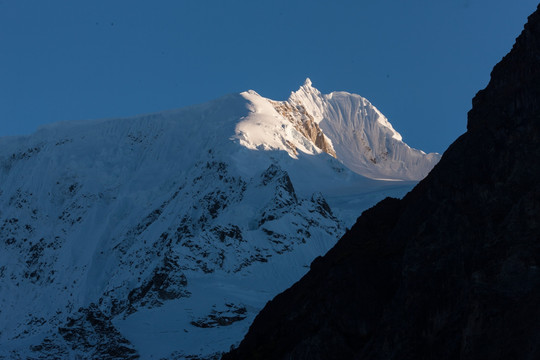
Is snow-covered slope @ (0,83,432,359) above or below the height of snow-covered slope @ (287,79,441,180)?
below

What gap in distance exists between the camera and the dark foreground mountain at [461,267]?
21984 mm

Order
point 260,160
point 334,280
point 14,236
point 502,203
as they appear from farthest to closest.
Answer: point 14,236, point 260,160, point 334,280, point 502,203

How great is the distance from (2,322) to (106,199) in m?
28.5

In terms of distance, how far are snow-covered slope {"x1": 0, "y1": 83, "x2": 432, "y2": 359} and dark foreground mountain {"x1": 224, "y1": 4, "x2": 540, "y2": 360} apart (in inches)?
975

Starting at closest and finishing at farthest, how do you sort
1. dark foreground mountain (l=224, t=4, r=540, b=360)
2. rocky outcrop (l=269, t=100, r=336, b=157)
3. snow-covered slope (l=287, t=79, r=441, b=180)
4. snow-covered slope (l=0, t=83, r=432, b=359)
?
dark foreground mountain (l=224, t=4, r=540, b=360)
snow-covered slope (l=0, t=83, r=432, b=359)
rocky outcrop (l=269, t=100, r=336, b=157)
snow-covered slope (l=287, t=79, r=441, b=180)

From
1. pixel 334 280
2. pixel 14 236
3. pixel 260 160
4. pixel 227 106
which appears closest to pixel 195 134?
pixel 227 106

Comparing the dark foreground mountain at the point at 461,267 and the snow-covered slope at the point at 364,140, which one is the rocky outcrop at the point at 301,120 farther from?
the dark foreground mountain at the point at 461,267

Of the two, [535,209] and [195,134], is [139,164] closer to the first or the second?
[195,134]

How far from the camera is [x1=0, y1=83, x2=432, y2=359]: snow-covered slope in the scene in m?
61.7

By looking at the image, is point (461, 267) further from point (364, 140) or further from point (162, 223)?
point (364, 140)

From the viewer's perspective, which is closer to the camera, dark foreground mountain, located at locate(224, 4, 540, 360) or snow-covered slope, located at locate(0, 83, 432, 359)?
dark foreground mountain, located at locate(224, 4, 540, 360)

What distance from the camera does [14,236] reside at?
398ft

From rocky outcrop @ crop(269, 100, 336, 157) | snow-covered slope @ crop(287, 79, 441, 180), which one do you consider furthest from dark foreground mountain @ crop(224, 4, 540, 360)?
snow-covered slope @ crop(287, 79, 441, 180)

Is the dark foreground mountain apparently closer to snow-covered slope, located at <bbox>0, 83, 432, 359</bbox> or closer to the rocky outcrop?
snow-covered slope, located at <bbox>0, 83, 432, 359</bbox>
